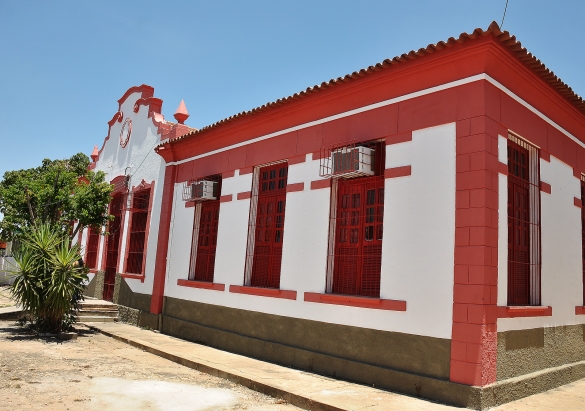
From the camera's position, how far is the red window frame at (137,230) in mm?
13148

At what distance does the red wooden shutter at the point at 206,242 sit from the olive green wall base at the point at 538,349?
5.99 metres

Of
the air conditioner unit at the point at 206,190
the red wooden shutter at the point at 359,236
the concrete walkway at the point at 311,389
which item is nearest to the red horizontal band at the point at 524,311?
the concrete walkway at the point at 311,389

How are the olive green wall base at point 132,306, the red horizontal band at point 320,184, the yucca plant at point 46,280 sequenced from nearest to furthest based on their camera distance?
Result: the red horizontal band at point 320,184 < the yucca plant at point 46,280 < the olive green wall base at point 132,306

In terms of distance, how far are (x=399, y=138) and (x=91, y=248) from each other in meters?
11.9

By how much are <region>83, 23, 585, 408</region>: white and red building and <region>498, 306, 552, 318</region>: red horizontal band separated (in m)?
0.03

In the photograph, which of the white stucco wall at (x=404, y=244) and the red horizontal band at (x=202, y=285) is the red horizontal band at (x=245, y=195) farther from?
the red horizontal band at (x=202, y=285)

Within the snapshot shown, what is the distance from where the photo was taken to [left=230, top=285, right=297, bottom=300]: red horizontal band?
8312 millimetres

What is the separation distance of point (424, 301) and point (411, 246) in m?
0.73

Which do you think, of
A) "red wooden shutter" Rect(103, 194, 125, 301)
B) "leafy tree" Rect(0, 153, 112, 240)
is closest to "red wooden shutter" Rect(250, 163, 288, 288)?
"leafy tree" Rect(0, 153, 112, 240)

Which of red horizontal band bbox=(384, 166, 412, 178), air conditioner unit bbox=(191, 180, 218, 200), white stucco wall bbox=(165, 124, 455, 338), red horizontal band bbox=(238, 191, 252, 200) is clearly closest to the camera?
white stucco wall bbox=(165, 124, 455, 338)

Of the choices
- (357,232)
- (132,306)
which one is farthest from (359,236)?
(132,306)

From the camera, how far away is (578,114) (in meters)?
8.22

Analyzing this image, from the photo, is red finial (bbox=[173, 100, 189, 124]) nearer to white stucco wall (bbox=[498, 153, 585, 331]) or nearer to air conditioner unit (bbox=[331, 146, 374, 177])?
air conditioner unit (bbox=[331, 146, 374, 177])

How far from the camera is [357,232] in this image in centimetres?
765
